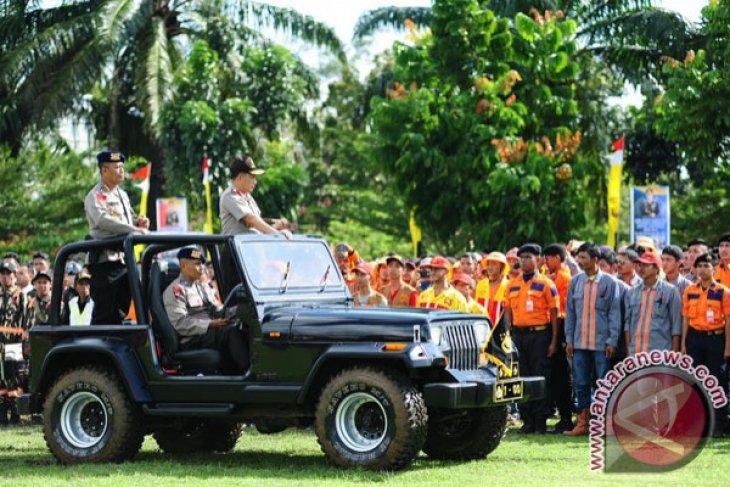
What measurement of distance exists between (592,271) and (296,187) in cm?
2297

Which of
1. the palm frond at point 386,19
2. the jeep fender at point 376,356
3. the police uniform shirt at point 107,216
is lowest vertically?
the jeep fender at point 376,356

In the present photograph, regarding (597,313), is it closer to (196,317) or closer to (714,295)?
(714,295)

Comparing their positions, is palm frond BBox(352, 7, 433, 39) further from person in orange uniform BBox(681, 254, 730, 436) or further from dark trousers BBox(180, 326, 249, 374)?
dark trousers BBox(180, 326, 249, 374)

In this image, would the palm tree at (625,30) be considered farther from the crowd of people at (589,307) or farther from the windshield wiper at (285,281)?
the windshield wiper at (285,281)

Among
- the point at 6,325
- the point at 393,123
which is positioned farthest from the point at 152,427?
the point at 393,123

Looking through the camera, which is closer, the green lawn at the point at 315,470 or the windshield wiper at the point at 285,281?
the green lawn at the point at 315,470

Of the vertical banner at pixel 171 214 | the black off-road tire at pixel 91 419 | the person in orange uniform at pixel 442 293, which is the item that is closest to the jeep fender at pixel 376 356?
the black off-road tire at pixel 91 419

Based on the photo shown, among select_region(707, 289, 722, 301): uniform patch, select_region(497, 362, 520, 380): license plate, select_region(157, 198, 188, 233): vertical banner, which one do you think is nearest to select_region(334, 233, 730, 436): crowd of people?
select_region(707, 289, 722, 301): uniform patch

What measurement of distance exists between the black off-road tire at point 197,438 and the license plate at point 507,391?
2946 mm

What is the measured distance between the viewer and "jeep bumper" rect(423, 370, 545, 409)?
1106cm

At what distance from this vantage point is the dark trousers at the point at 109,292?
40.8ft

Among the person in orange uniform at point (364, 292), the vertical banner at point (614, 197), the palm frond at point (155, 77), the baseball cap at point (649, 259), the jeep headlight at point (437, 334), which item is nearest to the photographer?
the jeep headlight at point (437, 334)

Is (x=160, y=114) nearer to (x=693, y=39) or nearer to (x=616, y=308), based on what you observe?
(x=693, y=39)

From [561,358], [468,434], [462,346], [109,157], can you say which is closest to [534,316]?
[561,358]
